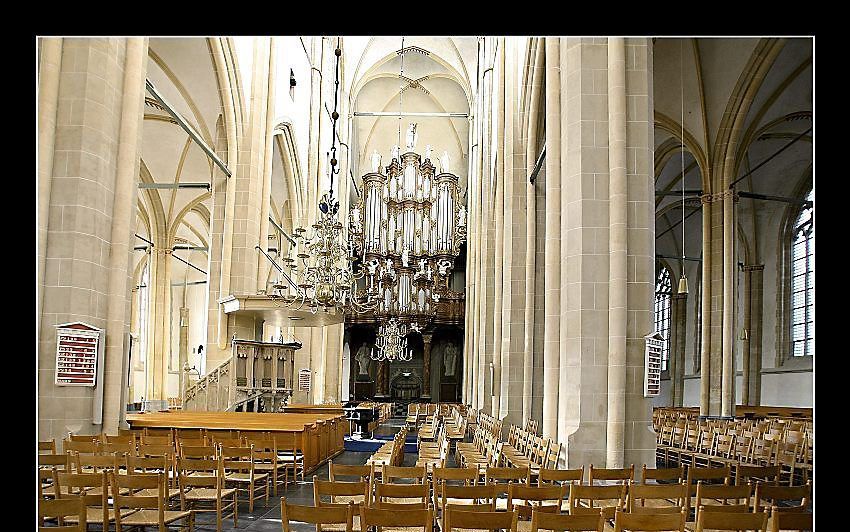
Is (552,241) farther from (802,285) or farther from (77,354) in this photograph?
(802,285)

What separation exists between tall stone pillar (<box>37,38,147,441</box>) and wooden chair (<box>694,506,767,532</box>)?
368 inches

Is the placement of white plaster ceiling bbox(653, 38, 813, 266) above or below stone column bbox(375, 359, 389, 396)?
above

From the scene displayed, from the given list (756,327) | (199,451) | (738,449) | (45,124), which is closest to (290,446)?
(199,451)

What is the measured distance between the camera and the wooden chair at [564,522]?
5.49 m

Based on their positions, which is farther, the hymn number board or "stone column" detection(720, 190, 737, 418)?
"stone column" detection(720, 190, 737, 418)

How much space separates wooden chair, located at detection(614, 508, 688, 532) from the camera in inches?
220

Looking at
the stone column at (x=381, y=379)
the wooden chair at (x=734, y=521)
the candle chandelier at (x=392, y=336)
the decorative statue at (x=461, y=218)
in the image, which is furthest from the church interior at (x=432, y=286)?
the candle chandelier at (x=392, y=336)

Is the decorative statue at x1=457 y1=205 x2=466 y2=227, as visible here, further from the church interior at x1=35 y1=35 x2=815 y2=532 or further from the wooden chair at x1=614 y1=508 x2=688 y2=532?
the wooden chair at x1=614 y1=508 x2=688 y2=532

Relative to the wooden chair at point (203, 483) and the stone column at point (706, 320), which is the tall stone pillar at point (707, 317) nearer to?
the stone column at point (706, 320)

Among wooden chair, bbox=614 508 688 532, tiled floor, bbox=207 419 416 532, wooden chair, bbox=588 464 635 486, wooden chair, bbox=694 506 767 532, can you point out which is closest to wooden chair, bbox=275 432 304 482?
tiled floor, bbox=207 419 416 532

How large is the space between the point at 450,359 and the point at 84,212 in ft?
106
